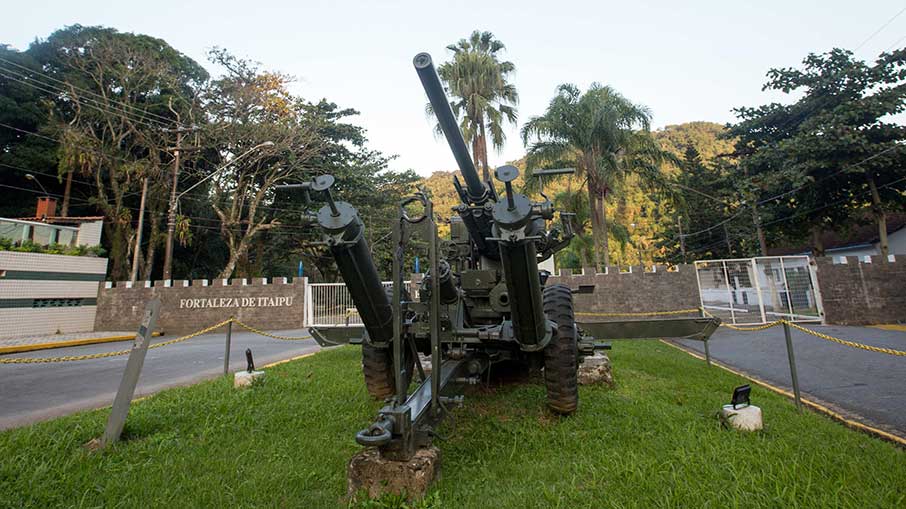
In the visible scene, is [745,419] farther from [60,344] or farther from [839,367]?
[60,344]

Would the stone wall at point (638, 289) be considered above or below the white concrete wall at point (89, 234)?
below

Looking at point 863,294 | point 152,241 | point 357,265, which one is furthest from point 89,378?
point 863,294

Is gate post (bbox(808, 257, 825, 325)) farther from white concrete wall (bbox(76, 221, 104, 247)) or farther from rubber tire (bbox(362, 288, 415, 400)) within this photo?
white concrete wall (bbox(76, 221, 104, 247))

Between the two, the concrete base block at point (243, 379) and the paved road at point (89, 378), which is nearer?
the paved road at point (89, 378)

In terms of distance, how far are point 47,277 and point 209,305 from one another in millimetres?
5912

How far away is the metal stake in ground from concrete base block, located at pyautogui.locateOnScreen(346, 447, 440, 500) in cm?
244

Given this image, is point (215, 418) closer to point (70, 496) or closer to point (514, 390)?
point (70, 496)

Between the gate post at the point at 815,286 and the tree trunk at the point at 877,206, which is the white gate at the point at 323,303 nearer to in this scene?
the gate post at the point at 815,286

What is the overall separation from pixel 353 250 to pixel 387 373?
192cm

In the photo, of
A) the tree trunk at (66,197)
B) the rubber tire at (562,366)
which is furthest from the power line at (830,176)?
the tree trunk at (66,197)

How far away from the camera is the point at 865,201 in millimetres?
18688

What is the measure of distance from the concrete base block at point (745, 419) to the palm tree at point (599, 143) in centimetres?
1714

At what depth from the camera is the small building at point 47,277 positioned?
15.5 meters

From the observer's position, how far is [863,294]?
13984 millimetres
